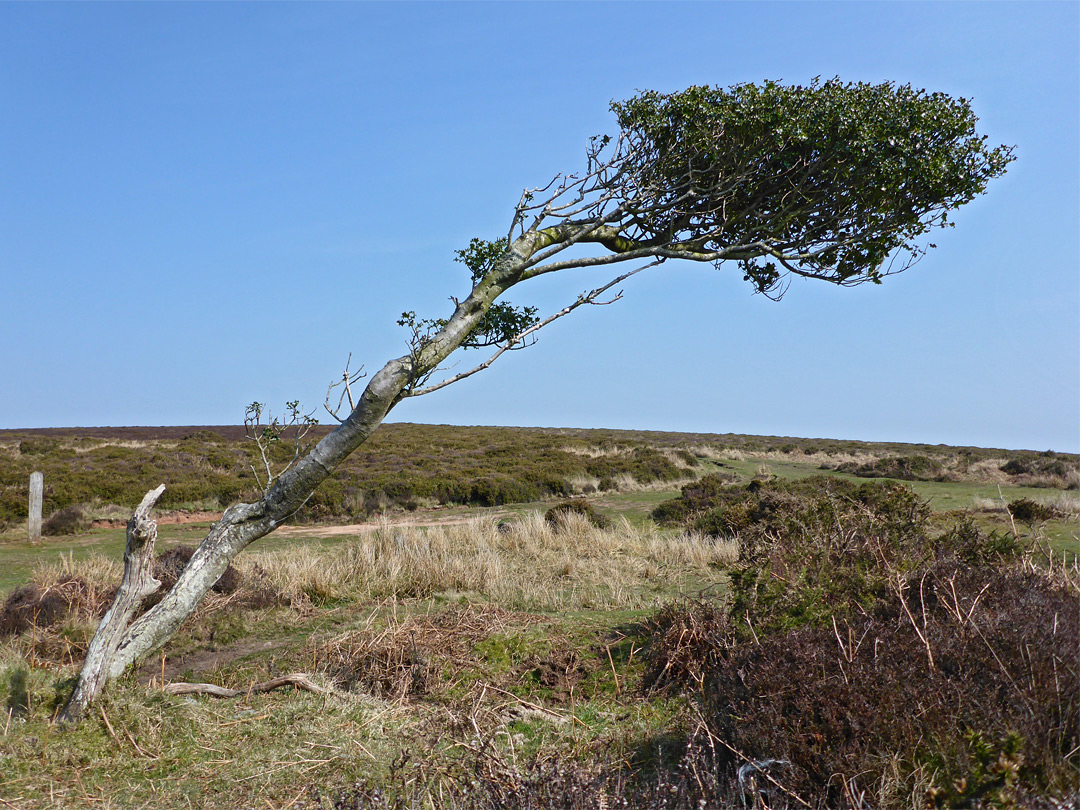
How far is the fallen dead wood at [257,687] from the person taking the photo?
637 cm

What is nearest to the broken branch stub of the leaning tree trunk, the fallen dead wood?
the leaning tree trunk

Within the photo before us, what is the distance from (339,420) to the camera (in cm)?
697

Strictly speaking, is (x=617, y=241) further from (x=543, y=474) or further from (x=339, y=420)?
(x=543, y=474)

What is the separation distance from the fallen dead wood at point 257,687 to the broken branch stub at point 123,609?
561 mm

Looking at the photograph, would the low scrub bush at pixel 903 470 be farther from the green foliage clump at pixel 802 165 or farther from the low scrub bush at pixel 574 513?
the green foliage clump at pixel 802 165

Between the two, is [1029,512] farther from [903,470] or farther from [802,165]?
[903,470]

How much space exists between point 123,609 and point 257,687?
1.30 meters

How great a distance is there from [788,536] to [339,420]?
4.72 metres

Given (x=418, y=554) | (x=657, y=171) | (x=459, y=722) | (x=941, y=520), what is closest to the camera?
(x=459, y=722)

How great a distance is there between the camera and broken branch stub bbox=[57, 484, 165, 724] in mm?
5871

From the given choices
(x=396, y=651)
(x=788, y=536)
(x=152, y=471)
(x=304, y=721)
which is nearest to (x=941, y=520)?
(x=788, y=536)

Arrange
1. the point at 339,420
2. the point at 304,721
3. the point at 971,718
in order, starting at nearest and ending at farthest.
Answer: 1. the point at 971,718
2. the point at 304,721
3. the point at 339,420

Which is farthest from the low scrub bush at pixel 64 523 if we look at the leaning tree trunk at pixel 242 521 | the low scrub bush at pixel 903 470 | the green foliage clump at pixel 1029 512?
the low scrub bush at pixel 903 470

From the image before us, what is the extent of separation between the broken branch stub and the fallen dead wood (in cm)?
56
